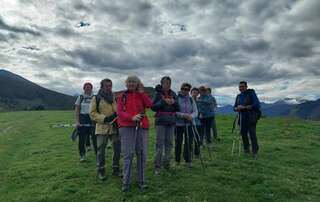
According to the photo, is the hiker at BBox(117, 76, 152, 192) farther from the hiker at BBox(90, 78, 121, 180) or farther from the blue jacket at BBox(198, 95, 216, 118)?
the blue jacket at BBox(198, 95, 216, 118)

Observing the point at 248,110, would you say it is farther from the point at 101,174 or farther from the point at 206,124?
the point at 101,174

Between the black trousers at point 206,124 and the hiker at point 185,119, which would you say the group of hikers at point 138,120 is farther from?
the black trousers at point 206,124

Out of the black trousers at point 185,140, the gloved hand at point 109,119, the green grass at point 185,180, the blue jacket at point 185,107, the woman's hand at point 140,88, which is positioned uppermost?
the woman's hand at point 140,88

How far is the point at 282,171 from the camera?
13.8 meters

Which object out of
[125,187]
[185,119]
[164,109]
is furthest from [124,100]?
[185,119]

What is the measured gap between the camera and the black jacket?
11.5 metres

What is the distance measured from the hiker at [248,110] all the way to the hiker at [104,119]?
254 inches

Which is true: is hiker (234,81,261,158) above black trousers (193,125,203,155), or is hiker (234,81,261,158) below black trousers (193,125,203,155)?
above

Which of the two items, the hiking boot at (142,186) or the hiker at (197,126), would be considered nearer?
the hiking boot at (142,186)

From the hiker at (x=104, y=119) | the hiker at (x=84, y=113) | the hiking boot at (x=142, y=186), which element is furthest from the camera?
the hiker at (x=84, y=113)

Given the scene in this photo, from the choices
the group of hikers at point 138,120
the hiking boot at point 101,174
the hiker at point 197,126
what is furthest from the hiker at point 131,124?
the hiker at point 197,126

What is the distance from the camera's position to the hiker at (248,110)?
50.1 feet

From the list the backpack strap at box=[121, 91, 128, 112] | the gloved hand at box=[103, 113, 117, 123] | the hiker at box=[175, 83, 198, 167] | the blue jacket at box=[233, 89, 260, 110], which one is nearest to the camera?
the backpack strap at box=[121, 91, 128, 112]

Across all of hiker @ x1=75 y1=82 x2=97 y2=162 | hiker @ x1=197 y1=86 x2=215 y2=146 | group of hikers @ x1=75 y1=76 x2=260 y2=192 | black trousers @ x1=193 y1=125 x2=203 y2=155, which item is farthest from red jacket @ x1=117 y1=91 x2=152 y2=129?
hiker @ x1=197 y1=86 x2=215 y2=146
